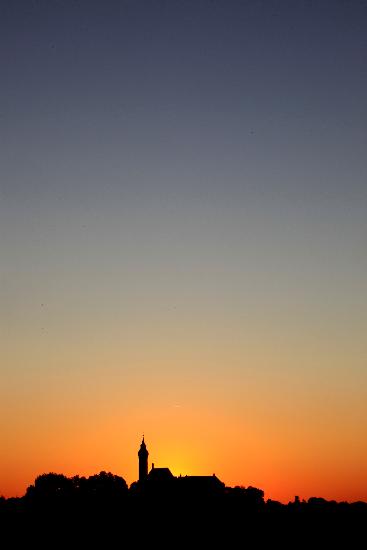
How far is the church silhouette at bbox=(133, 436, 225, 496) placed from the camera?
382 ft

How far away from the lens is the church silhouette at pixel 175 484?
116438mm

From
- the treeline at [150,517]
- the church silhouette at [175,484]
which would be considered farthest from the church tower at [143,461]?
the treeline at [150,517]

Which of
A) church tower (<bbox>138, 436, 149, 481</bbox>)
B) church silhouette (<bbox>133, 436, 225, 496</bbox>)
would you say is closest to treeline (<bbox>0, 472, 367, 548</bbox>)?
church silhouette (<bbox>133, 436, 225, 496</bbox>)

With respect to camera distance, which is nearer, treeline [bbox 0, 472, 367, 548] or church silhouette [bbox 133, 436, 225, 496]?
treeline [bbox 0, 472, 367, 548]

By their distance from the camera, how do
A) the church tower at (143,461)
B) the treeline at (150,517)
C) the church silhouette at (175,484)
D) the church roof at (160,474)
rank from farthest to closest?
1. the church tower at (143,461)
2. the church roof at (160,474)
3. the church silhouette at (175,484)
4. the treeline at (150,517)

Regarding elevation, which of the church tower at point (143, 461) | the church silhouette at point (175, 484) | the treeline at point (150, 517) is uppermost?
the church tower at point (143, 461)

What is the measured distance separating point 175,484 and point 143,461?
12.3 m

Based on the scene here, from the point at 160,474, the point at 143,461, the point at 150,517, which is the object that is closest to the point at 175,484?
the point at 160,474

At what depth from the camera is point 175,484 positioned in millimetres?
118000

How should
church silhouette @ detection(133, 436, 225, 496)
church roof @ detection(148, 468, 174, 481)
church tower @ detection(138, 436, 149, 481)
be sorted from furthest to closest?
church tower @ detection(138, 436, 149, 481) < church roof @ detection(148, 468, 174, 481) < church silhouette @ detection(133, 436, 225, 496)

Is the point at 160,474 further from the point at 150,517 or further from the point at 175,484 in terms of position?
the point at 150,517

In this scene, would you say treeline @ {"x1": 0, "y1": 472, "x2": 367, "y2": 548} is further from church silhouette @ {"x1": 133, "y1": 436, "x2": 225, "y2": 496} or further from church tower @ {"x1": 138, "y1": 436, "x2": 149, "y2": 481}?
church tower @ {"x1": 138, "y1": 436, "x2": 149, "y2": 481}

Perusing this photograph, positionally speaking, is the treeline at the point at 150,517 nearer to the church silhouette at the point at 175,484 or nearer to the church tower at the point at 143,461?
the church silhouette at the point at 175,484

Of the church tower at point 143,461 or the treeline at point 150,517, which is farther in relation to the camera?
the church tower at point 143,461
